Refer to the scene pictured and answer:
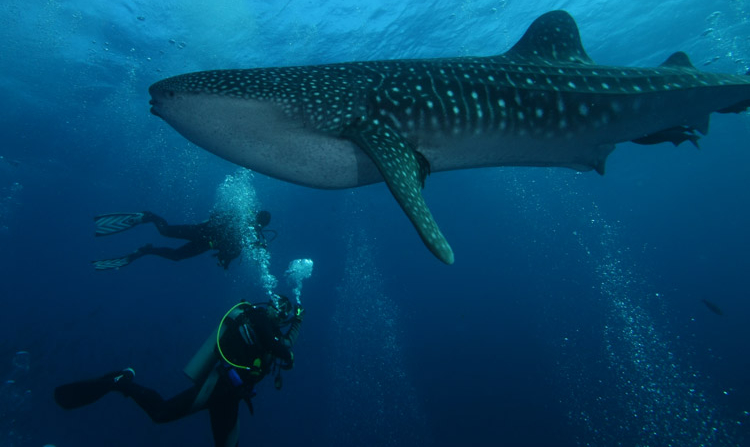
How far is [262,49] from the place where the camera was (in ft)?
72.6

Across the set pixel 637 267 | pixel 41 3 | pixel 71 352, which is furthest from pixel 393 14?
Result: pixel 637 267

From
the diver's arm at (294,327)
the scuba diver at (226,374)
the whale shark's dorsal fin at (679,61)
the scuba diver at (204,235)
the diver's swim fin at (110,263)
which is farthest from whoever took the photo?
the scuba diver at (204,235)

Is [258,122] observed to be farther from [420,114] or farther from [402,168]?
[420,114]

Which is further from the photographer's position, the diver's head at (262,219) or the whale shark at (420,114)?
the diver's head at (262,219)

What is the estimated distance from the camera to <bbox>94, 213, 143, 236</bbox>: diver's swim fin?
10.5 meters

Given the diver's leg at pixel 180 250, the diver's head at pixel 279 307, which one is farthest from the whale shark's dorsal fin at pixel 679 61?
the diver's leg at pixel 180 250

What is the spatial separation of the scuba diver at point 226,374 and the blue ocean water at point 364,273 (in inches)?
652

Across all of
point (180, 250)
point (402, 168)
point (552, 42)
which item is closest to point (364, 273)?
point (180, 250)

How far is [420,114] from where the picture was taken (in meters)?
3.43

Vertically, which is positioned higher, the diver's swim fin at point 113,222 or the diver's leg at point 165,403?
the diver's swim fin at point 113,222

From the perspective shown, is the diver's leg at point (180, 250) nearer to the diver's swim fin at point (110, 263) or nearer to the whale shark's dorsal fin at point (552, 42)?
the diver's swim fin at point (110, 263)

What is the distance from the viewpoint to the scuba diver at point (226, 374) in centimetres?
611

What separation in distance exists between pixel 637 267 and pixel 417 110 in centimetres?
5988

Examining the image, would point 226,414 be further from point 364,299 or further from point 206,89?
point 364,299
